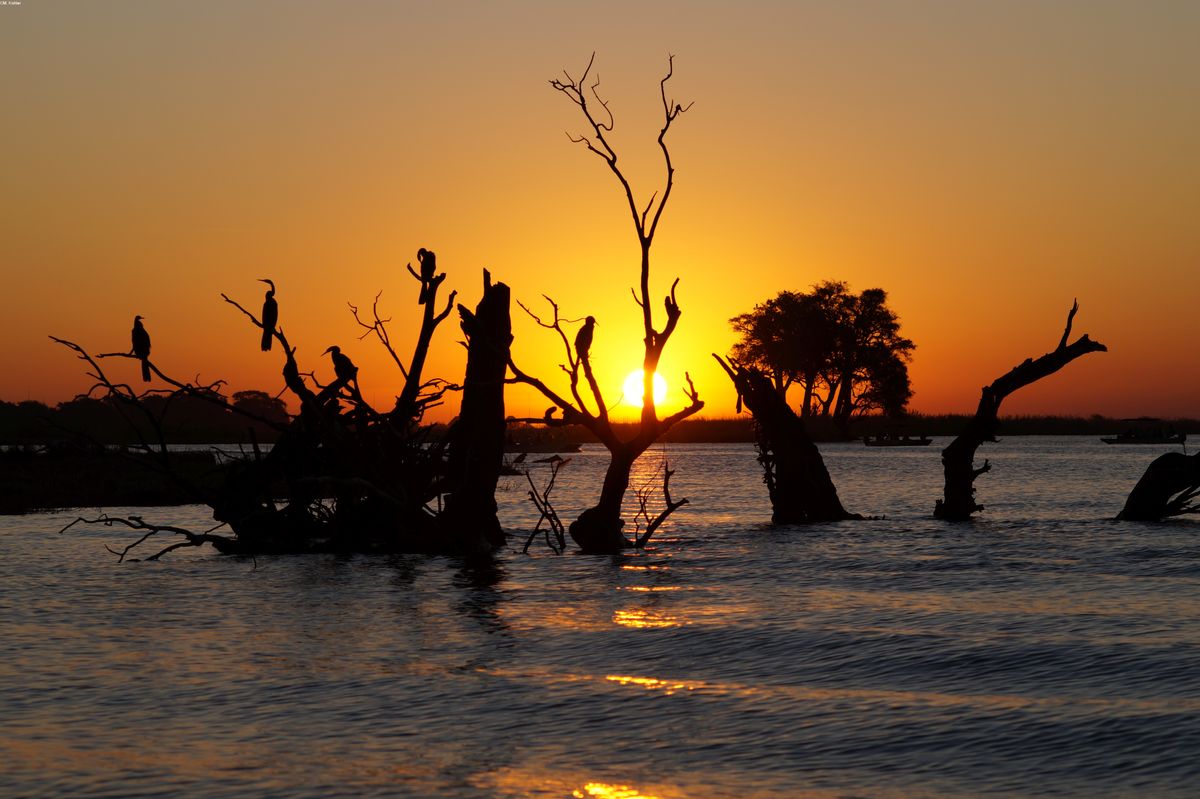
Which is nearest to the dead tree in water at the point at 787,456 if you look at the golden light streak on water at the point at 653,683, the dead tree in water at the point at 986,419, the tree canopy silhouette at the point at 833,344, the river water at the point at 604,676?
the dead tree in water at the point at 986,419

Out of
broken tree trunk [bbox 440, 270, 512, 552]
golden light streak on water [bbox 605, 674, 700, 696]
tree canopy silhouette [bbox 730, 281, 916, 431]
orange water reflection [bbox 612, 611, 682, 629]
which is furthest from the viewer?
tree canopy silhouette [bbox 730, 281, 916, 431]

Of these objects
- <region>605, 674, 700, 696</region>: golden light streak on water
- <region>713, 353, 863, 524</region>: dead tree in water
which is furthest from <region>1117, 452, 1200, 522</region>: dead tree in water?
<region>605, 674, 700, 696</region>: golden light streak on water

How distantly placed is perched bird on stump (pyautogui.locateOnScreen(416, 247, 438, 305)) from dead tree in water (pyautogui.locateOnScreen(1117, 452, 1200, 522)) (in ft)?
54.3

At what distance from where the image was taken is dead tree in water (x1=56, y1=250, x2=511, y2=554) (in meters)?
22.0

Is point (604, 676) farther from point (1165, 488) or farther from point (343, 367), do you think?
point (1165, 488)

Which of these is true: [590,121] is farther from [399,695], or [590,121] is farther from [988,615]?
[399,695]

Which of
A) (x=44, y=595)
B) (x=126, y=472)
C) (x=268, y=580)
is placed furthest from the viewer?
(x=126, y=472)

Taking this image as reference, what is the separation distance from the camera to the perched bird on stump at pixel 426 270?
851 inches

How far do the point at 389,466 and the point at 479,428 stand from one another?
1.76 meters

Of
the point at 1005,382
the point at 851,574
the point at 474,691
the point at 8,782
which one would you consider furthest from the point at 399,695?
the point at 1005,382

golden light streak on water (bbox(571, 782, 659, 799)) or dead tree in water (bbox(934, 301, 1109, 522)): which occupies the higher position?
dead tree in water (bbox(934, 301, 1109, 522))

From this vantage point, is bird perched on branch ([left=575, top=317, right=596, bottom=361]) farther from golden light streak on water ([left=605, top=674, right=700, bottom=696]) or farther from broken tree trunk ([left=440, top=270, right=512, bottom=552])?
golden light streak on water ([left=605, top=674, right=700, bottom=696])

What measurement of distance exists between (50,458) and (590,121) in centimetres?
3403

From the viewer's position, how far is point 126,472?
147 ft
